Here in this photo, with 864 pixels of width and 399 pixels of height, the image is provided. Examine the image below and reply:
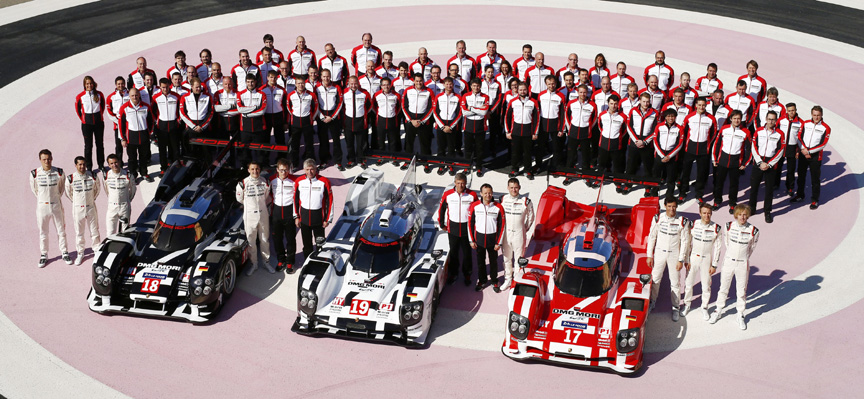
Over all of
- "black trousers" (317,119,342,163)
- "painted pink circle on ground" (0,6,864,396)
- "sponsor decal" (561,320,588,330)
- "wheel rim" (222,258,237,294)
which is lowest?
"painted pink circle on ground" (0,6,864,396)

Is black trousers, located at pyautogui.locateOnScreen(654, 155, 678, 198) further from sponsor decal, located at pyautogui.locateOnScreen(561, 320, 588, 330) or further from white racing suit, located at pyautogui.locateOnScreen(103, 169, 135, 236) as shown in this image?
white racing suit, located at pyautogui.locateOnScreen(103, 169, 135, 236)

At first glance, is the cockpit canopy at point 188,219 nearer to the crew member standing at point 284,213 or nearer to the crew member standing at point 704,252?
the crew member standing at point 284,213

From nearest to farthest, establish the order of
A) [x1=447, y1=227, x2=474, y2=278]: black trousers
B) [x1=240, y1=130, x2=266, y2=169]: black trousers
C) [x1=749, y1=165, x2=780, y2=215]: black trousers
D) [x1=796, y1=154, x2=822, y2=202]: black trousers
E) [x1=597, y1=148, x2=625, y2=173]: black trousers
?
[x1=447, y1=227, x2=474, y2=278]: black trousers, [x1=749, y1=165, x2=780, y2=215]: black trousers, [x1=796, y1=154, x2=822, y2=202]: black trousers, [x1=597, y1=148, x2=625, y2=173]: black trousers, [x1=240, y1=130, x2=266, y2=169]: black trousers

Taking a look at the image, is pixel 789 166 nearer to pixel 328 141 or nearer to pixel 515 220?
pixel 515 220

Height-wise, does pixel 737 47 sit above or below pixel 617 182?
above

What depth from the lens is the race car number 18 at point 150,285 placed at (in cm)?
1291

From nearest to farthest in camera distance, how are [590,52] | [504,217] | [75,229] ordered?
[504,217], [75,229], [590,52]

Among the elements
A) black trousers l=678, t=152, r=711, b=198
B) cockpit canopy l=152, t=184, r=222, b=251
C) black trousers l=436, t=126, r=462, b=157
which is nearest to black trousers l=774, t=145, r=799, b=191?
black trousers l=678, t=152, r=711, b=198

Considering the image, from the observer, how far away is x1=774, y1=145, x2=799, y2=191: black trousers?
52.7ft

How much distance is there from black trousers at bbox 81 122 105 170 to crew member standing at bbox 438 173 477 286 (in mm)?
7481

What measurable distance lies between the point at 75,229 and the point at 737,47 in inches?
683

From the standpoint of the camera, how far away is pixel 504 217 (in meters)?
13.4

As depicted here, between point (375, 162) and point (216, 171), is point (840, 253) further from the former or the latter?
point (216, 171)

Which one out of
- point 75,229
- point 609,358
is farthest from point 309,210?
point 609,358
